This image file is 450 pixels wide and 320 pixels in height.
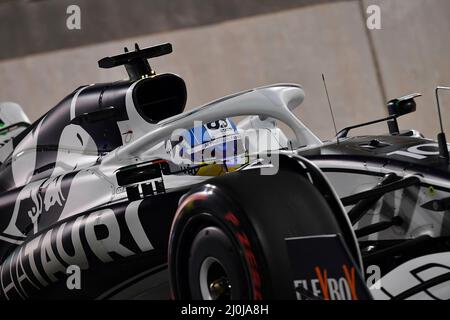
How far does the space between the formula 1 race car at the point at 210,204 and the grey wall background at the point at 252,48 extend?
2.90 metres

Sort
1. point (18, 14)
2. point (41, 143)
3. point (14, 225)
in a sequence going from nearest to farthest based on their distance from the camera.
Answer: point (14, 225)
point (41, 143)
point (18, 14)

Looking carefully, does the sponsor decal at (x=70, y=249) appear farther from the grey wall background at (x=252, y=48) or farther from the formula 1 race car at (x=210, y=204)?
the grey wall background at (x=252, y=48)

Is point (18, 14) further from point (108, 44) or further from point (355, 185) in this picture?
point (355, 185)

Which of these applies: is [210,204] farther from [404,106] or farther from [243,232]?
[404,106]

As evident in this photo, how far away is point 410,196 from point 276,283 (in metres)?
0.98

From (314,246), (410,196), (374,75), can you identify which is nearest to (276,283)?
(314,246)

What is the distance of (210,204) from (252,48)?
208 inches

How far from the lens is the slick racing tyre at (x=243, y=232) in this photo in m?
2.69

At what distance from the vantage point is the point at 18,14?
27.8 ft

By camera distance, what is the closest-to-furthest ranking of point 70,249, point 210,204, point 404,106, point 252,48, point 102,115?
point 210,204 → point 70,249 → point 404,106 → point 102,115 → point 252,48

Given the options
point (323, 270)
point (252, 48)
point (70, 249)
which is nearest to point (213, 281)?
point (323, 270)

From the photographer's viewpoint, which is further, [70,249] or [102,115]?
[102,115]

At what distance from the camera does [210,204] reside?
290 centimetres

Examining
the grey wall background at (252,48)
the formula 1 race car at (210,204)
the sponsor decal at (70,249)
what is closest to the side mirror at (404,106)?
the formula 1 race car at (210,204)
